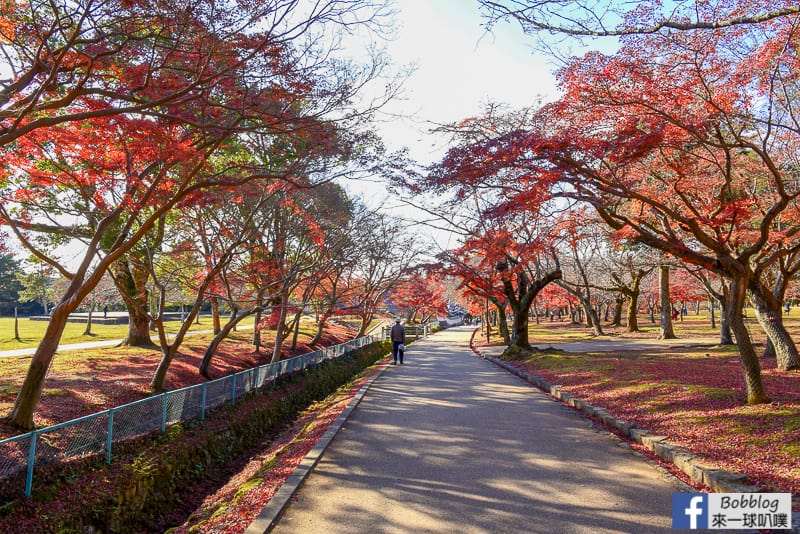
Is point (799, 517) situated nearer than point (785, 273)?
Yes

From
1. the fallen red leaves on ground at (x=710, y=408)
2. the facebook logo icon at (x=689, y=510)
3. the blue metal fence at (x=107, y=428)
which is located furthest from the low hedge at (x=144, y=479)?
the fallen red leaves on ground at (x=710, y=408)

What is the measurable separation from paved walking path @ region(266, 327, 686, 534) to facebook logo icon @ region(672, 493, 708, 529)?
8cm

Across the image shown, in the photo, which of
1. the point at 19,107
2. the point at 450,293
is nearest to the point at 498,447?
the point at 19,107

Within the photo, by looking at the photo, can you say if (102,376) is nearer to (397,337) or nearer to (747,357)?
Answer: (397,337)

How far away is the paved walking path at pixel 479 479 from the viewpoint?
4203mm

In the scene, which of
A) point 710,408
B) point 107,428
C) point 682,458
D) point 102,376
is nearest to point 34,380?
point 107,428

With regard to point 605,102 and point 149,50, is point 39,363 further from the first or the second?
point 605,102

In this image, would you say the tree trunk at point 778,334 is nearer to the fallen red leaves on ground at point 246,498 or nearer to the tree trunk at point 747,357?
the tree trunk at point 747,357

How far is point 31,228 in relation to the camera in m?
10.9

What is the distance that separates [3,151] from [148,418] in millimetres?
5271

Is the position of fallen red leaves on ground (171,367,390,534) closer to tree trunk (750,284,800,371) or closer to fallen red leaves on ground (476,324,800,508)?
fallen red leaves on ground (476,324,800,508)

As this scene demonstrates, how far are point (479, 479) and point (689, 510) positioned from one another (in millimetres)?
1928

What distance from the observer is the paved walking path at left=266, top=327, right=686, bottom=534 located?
4203 millimetres

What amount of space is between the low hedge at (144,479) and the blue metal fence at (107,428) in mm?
199
